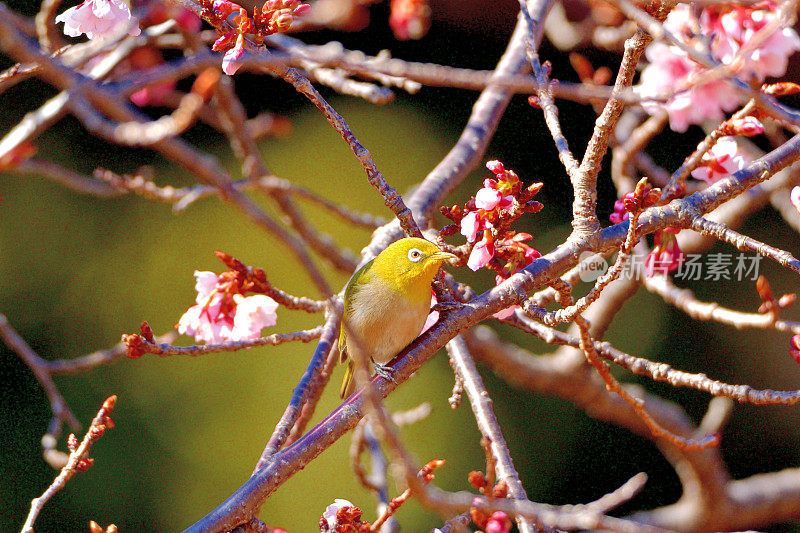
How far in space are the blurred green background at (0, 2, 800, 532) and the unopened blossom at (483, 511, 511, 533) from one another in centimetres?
200

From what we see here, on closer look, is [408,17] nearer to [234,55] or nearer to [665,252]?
[665,252]

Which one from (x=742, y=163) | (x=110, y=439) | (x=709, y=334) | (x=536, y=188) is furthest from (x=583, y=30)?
(x=110, y=439)

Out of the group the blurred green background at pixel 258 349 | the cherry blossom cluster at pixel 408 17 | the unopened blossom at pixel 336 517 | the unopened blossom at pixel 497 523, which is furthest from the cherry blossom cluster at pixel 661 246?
the blurred green background at pixel 258 349

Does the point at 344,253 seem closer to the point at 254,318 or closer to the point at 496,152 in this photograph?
the point at 254,318

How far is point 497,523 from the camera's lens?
0.97 metres

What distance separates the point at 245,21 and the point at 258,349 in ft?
7.55

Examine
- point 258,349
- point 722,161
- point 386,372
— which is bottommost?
point 386,372

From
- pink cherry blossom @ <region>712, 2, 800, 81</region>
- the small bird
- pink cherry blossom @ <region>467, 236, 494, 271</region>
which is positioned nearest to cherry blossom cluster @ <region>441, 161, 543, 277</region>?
pink cherry blossom @ <region>467, 236, 494, 271</region>

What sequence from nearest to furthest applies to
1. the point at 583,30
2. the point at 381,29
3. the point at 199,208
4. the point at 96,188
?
the point at 96,188, the point at 583,30, the point at 199,208, the point at 381,29

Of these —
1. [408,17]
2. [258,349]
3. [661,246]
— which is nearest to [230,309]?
[661,246]

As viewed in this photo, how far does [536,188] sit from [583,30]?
153cm

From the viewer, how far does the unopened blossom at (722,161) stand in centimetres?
130

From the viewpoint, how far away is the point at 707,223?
1.03 m

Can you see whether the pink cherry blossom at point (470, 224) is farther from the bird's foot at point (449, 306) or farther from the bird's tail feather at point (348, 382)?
the bird's tail feather at point (348, 382)
